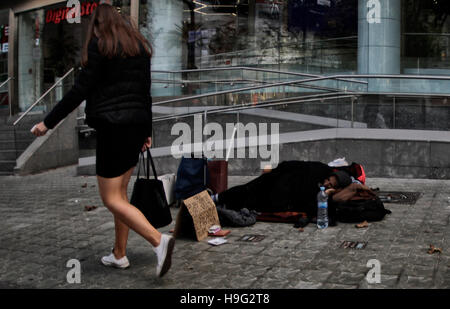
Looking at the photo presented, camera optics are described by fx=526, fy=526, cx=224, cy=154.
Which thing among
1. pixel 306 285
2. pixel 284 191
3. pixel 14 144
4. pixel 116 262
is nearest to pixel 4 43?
pixel 14 144

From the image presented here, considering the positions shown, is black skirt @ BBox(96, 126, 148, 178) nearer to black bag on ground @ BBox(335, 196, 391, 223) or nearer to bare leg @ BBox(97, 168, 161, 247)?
bare leg @ BBox(97, 168, 161, 247)

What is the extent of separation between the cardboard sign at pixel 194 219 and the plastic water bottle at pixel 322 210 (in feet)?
4.00

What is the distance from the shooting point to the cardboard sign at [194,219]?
5.42 meters

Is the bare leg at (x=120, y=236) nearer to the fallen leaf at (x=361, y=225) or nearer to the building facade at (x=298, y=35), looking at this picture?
the fallen leaf at (x=361, y=225)

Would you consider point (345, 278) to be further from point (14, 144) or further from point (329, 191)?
point (14, 144)

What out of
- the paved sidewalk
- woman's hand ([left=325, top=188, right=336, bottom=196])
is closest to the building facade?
the paved sidewalk

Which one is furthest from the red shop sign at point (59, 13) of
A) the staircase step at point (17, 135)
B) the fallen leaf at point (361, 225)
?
the fallen leaf at point (361, 225)

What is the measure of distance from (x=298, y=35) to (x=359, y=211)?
11.2 metres

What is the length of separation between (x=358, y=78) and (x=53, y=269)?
24.9ft

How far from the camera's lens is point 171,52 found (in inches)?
679

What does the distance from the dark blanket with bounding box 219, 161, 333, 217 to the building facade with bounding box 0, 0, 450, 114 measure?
885 cm

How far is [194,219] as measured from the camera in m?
5.38

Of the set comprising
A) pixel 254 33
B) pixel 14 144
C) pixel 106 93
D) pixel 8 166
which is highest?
pixel 254 33
